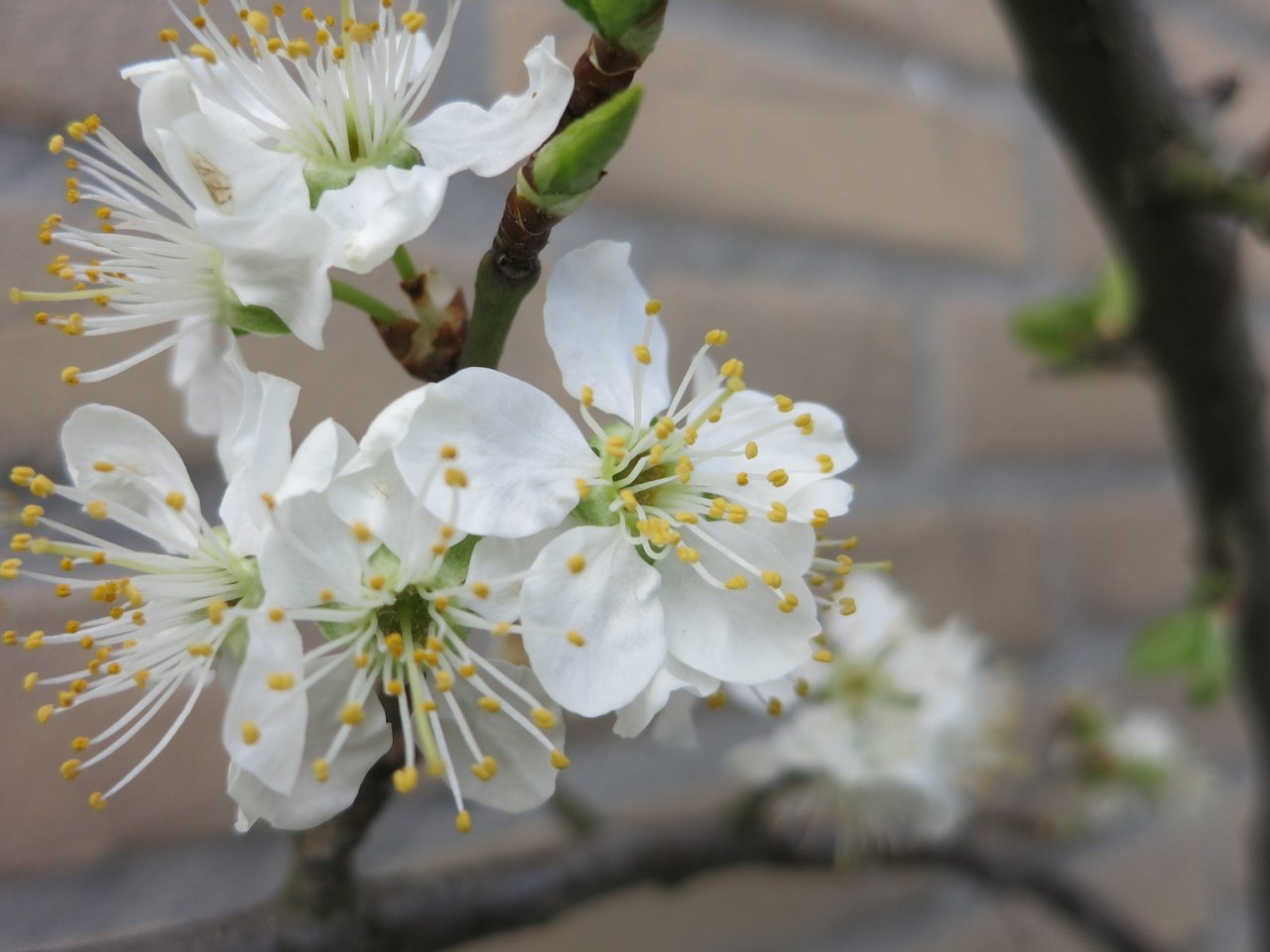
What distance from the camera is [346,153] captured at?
0.24 m

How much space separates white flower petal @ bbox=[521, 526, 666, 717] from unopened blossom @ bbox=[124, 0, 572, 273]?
76mm

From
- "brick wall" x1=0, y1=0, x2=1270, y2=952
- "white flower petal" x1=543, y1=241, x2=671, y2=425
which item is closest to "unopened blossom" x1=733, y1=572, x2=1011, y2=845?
"brick wall" x1=0, y1=0, x2=1270, y2=952

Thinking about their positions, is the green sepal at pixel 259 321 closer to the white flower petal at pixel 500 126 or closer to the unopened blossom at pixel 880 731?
the white flower petal at pixel 500 126

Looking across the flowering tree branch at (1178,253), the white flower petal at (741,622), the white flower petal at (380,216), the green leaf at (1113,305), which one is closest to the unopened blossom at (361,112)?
the white flower petal at (380,216)

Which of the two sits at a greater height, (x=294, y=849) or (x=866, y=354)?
(x=866, y=354)

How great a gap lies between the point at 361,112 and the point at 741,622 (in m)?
0.16

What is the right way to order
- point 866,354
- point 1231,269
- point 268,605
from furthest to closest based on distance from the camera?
point 866,354, point 1231,269, point 268,605

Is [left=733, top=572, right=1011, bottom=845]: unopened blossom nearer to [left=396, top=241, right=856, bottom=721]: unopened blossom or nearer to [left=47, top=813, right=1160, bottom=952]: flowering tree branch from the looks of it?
[left=47, top=813, right=1160, bottom=952]: flowering tree branch

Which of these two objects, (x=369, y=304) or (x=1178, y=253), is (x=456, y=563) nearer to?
(x=369, y=304)

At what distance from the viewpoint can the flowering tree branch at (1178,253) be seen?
1.16ft

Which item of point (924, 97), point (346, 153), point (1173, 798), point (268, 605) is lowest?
point (1173, 798)

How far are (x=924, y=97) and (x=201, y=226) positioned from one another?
2.16ft

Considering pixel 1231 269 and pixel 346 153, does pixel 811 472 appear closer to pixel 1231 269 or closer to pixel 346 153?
pixel 346 153

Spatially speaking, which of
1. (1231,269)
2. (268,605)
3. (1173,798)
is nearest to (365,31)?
(268,605)
